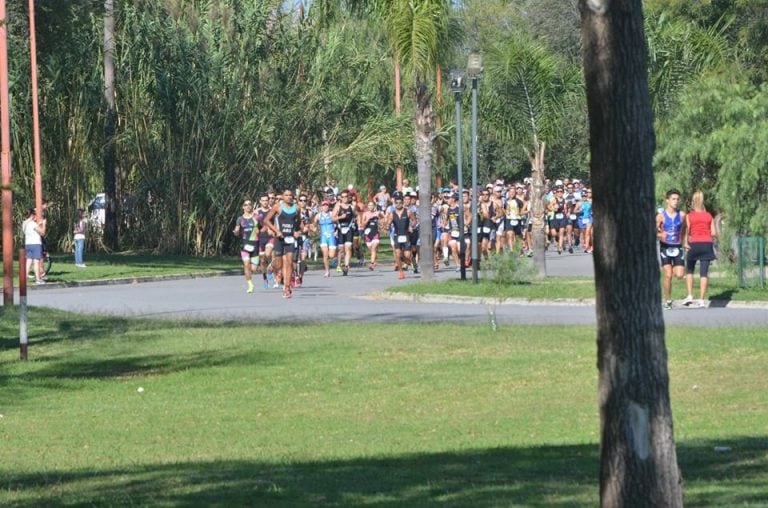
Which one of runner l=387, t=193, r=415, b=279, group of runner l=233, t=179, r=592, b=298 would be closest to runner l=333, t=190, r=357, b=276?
group of runner l=233, t=179, r=592, b=298

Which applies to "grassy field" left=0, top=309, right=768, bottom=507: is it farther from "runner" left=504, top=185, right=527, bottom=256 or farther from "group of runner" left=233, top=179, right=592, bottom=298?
Result: "runner" left=504, top=185, right=527, bottom=256

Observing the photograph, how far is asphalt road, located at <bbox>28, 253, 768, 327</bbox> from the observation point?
78.2 feet

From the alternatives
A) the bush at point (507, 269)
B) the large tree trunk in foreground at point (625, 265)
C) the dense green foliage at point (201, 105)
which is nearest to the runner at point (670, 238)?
the bush at point (507, 269)

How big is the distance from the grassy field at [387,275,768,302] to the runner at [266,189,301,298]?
2.18m

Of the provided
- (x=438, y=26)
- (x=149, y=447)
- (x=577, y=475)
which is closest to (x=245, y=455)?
(x=149, y=447)

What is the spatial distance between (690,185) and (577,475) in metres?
24.0

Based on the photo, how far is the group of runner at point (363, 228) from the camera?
30.9 meters

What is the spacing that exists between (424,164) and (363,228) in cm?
939

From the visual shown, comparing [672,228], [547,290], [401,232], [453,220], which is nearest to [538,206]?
[401,232]

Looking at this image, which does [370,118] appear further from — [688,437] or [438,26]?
[688,437]

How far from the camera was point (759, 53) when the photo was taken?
48.9 meters

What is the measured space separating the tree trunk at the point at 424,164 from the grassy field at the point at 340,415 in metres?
9.50

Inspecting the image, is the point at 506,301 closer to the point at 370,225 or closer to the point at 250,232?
the point at 250,232

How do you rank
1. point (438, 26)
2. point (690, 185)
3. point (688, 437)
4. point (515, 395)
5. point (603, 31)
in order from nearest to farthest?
1. point (603, 31)
2. point (688, 437)
3. point (515, 395)
4. point (438, 26)
5. point (690, 185)
